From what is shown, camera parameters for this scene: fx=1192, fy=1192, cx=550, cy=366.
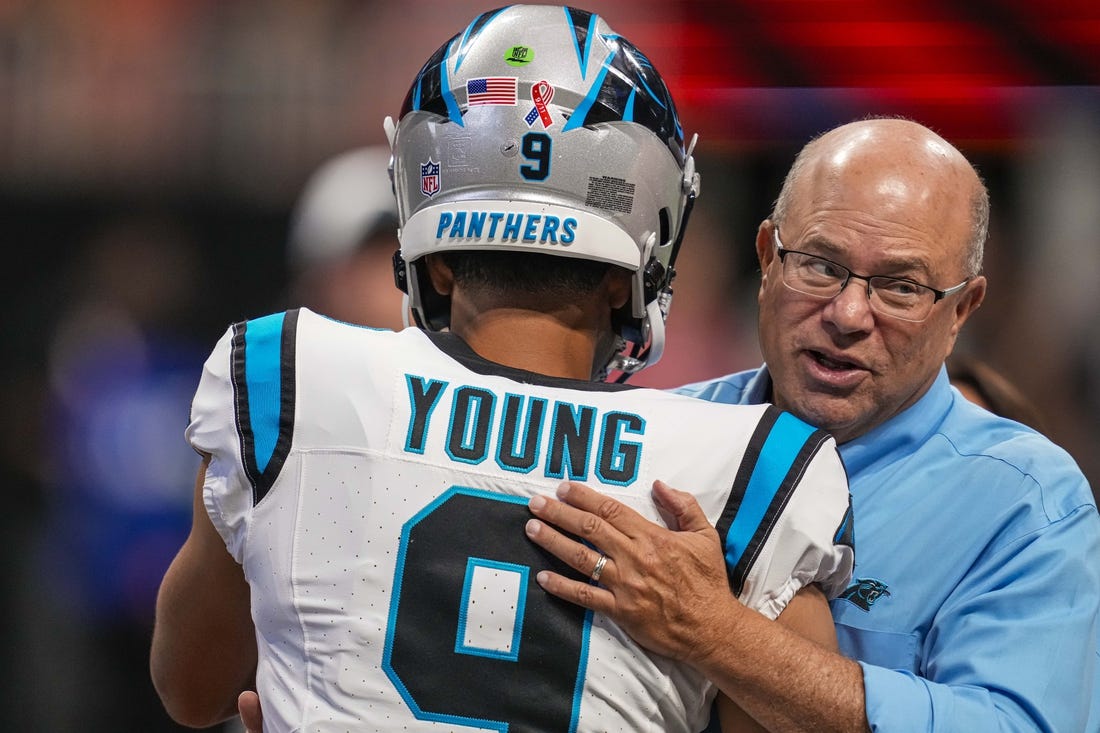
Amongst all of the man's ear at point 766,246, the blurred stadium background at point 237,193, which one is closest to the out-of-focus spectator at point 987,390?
the blurred stadium background at point 237,193

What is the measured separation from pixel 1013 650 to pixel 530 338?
0.87 metres

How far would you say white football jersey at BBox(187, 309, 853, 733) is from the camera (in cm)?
149

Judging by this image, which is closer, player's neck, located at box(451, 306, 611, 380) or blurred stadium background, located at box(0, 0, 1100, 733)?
player's neck, located at box(451, 306, 611, 380)

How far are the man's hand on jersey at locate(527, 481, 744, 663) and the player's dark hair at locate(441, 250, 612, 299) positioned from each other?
0.32m

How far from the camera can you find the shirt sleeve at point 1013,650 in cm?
170

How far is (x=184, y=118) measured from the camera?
16.5 feet

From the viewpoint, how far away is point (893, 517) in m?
2.07

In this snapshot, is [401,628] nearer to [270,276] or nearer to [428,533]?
[428,533]

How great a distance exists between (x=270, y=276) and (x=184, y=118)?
80 cm

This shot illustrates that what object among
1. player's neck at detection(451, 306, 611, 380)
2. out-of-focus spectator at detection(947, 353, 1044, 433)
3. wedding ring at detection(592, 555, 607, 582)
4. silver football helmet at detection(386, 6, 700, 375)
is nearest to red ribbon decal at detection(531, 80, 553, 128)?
silver football helmet at detection(386, 6, 700, 375)

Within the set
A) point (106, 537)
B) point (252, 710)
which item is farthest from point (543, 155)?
point (106, 537)

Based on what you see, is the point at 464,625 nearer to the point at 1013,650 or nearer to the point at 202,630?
the point at 202,630

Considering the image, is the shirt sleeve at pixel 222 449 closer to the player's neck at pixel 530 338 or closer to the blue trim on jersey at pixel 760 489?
the player's neck at pixel 530 338

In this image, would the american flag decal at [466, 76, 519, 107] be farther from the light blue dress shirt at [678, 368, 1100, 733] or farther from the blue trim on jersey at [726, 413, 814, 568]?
the light blue dress shirt at [678, 368, 1100, 733]
